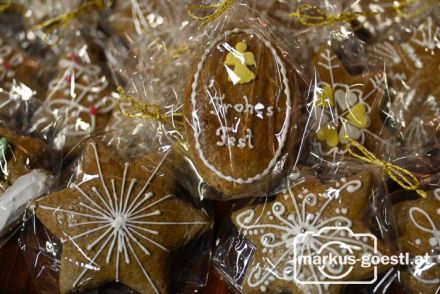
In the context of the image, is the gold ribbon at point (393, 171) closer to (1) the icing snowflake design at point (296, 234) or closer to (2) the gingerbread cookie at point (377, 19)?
(1) the icing snowflake design at point (296, 234)

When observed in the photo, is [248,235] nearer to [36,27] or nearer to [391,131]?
[391,131]

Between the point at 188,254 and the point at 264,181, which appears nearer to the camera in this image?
the point at 264,181

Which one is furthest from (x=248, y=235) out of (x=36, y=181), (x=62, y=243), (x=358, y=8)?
(x=358, y=8)

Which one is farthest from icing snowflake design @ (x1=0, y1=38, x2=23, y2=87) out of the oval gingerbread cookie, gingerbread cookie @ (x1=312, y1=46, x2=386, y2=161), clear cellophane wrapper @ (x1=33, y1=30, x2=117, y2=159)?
gingerbread cookie @ (x1=312, y1=46, x2=386, y2=161)

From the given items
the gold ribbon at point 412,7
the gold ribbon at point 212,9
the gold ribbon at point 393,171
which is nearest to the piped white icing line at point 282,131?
the gold ribbon at point 212,9

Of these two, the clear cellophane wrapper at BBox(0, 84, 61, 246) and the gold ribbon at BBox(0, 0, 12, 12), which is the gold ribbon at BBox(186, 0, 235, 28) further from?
the gold ribbon at BBox(0, 0, 12, 12)

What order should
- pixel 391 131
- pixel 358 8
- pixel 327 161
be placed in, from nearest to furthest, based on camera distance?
pixel 327 161 < pixel 391 131 < pixel 358 8
